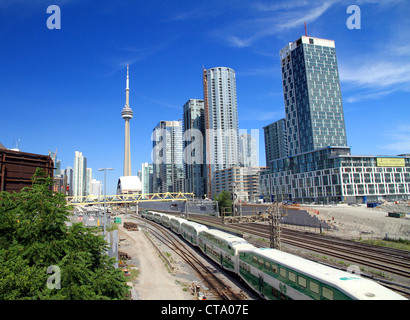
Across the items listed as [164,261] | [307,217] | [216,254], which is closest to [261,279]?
[216,254]

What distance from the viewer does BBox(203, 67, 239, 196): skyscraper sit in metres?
193

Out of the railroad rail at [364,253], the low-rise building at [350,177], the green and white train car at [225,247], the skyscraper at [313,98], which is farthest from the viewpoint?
the skyscraper at [313,98]

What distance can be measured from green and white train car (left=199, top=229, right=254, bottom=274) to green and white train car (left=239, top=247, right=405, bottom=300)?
131cm

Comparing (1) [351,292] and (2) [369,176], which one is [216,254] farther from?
(2) [369,176]

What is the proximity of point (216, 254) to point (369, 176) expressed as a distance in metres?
95.1

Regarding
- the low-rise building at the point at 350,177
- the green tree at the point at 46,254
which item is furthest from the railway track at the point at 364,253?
the low-rise building at the point at 350,177

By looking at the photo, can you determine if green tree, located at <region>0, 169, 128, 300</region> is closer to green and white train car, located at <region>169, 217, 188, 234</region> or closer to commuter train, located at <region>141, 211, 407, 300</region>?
commuter train, located at <region>141, 211, 407, 300</region>

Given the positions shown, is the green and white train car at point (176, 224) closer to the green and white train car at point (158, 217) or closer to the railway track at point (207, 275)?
the railway track at point (207, 275)

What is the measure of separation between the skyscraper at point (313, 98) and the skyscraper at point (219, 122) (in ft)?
181

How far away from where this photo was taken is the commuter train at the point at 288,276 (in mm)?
10867

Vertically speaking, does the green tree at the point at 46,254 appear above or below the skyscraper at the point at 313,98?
below

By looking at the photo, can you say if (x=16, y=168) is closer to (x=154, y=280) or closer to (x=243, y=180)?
(x=154, y=280)

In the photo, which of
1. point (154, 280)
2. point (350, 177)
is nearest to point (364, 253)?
point (154, 280)
